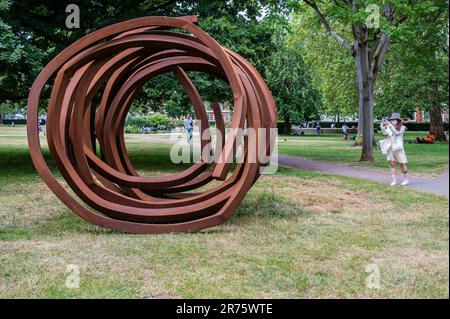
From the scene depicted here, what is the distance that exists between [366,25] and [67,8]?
394 inches

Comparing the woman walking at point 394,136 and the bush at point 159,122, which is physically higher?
the bush at point 159,122

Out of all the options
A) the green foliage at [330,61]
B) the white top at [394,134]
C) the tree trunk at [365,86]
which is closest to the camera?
the white top at [394,134]

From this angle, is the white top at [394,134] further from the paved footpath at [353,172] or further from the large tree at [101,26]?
the large tree at [101,26]

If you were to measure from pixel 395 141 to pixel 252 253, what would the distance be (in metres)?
6.92

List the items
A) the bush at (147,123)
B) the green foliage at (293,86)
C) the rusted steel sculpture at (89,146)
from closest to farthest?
the rusted steel sculpture at (89,146), the green foliage at (293,86), the bush at (147,123)

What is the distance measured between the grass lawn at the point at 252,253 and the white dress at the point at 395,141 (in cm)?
169

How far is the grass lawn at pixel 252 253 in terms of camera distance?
16.8ft

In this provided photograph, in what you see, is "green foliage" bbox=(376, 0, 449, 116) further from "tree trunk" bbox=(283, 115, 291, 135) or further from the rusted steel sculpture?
"tree trunk" bbox=(283, 115, 291, 135)

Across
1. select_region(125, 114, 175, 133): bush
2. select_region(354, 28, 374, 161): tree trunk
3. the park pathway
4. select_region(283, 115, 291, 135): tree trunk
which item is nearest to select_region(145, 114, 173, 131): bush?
select_region(125, 114, 175, 133): bush

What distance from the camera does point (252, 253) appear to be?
21.5ft

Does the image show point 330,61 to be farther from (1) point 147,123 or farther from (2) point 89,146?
(2) point 89,146

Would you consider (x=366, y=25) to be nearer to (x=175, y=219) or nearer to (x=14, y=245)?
(x=175, y=219)

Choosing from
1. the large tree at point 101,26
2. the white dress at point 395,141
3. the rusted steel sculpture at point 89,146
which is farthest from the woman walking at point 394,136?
the large tree at point 101,26
